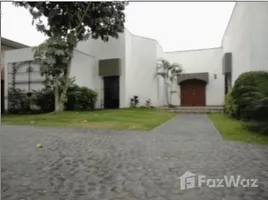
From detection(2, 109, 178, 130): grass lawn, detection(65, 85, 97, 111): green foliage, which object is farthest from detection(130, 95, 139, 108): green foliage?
detection(2, 109, 178, 130): grass lawn

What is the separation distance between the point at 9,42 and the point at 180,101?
15521 millimetres

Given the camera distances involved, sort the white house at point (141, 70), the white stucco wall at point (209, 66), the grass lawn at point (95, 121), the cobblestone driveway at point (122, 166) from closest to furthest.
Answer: the cobblestone driveway at point (122, 166) → the grass lawn at point (95, 121) → the white house at point (141, 70) → the white stucco wall at point (209, 66)

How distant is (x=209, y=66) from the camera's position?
71.4 feet

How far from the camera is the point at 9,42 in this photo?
21812 mm

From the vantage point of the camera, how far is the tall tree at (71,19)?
13562mm

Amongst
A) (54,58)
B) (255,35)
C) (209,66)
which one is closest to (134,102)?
(54,58)

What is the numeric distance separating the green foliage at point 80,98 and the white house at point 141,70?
165 centimetres

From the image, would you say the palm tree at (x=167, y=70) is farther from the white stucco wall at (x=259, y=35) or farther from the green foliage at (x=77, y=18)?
the white stucco wall at (x=259, y=35)

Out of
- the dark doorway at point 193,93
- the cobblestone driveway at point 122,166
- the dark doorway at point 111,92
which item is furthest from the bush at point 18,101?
the dark doorway at point 193,93

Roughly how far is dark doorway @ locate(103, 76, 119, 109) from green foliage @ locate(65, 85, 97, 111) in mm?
2286

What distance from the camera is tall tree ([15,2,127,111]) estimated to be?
44.5 ft

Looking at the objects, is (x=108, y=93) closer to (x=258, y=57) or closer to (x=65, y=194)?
(x=258, y=57)

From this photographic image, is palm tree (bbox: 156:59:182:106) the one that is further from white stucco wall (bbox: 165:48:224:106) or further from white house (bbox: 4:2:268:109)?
white stucco wall (bbox: 165:48:224:106)

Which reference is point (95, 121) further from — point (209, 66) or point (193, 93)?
point (209, 66)
